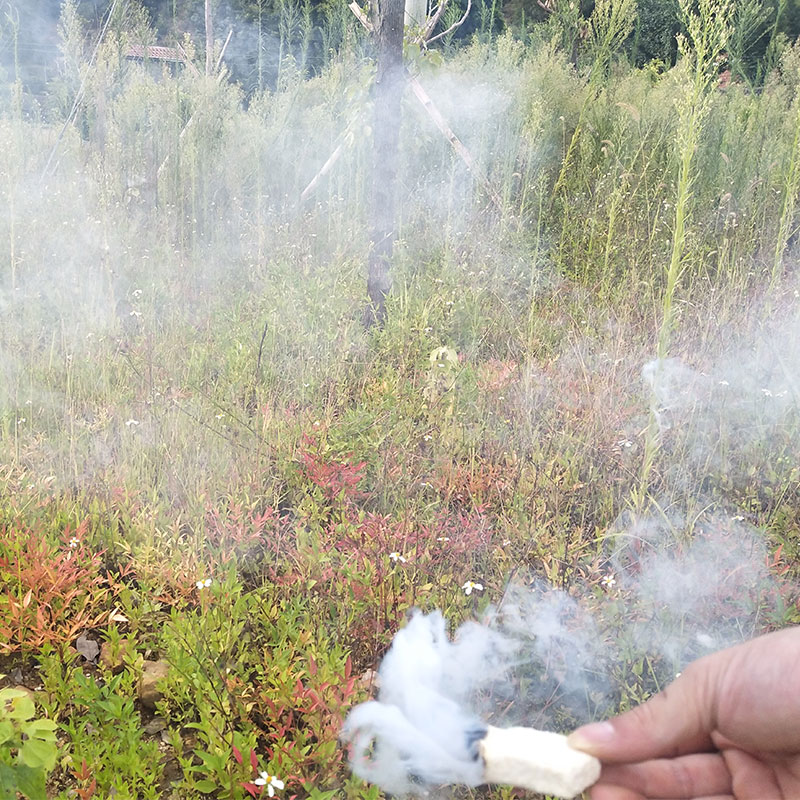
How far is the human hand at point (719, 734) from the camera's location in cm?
118

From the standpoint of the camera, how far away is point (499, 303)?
4.50 metres

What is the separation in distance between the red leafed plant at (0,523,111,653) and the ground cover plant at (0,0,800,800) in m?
0.02

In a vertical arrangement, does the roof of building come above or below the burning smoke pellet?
above

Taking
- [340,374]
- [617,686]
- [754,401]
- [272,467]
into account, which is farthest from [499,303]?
[617,686]

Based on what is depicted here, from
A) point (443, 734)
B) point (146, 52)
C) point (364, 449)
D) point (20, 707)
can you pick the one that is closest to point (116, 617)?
point (20, 707)

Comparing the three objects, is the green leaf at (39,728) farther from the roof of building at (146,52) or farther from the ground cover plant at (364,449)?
the roof of building at (146,52)

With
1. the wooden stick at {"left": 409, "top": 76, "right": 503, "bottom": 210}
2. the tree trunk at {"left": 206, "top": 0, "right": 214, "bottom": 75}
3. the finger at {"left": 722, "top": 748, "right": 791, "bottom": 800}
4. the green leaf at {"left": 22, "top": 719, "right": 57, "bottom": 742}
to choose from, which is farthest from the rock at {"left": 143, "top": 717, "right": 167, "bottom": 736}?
the tree trunk at {"left": 206, "top": 0, "right": 214, "bottom": 75}

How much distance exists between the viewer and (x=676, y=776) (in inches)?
48.9

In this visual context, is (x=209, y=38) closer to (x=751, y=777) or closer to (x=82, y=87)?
(x=82, y=87)

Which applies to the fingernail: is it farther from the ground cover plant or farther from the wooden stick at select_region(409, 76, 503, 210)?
the wooden stick at select_region(409, 76, 503, 210)

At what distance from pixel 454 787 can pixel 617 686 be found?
0.51m

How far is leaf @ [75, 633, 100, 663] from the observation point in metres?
2.24

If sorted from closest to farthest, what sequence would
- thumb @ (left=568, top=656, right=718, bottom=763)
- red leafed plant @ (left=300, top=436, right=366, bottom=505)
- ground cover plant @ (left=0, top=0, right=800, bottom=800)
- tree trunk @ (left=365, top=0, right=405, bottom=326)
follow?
thumb @ (left=568, top=656, right=718, bottom=763) < ground cover plant @ (left=0, top=0, right=800, bottom=800) < red leafed plant @ (left=300, top=436, right=366, bottom=505) < tree trunk @ (left=365, top=0, right=405, bottom=326)

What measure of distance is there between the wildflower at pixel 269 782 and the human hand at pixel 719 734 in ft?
2.36
